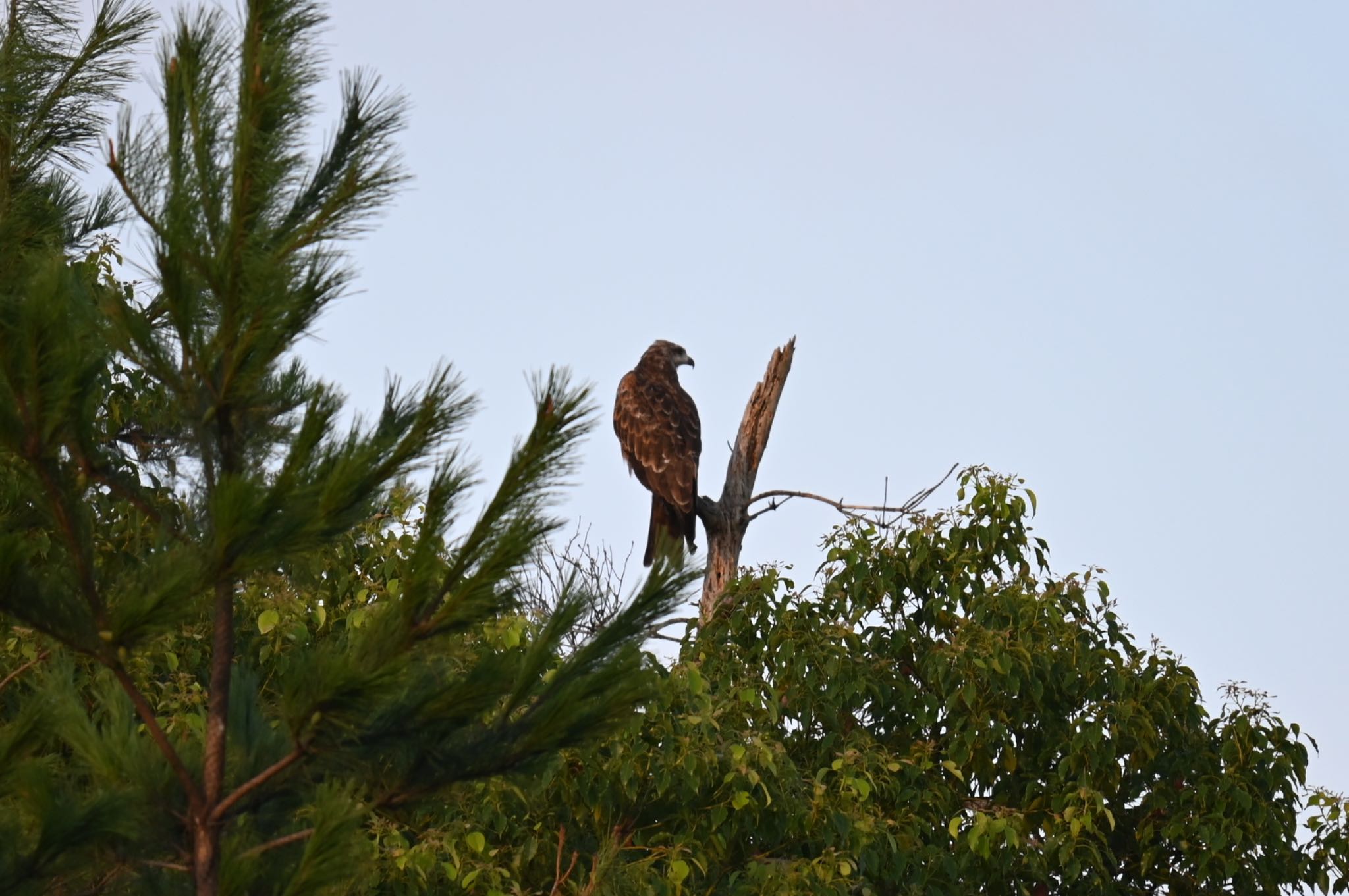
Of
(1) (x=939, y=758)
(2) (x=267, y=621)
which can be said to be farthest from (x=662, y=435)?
(2) (x=267, y=621)

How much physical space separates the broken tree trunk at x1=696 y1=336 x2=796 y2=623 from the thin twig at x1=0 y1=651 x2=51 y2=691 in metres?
4.85

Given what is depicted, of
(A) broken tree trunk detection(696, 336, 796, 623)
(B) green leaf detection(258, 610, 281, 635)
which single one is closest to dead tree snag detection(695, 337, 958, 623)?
(A) broken tree trunk detection(696, 336, 796, 623)

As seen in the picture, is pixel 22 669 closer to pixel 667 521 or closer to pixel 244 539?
pixel 244 539

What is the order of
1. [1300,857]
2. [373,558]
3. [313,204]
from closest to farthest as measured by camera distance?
[313,204] → [373,558] → [1300,857]

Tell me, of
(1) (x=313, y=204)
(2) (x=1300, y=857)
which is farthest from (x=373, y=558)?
(2) (x=1300, y=857)

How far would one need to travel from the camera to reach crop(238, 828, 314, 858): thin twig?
403cm

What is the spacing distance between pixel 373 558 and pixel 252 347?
3742 millimetres

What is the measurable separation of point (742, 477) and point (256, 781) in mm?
6707

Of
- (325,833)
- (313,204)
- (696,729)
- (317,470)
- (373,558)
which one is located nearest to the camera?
(325,833)

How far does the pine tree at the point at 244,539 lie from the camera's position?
396 centimetres

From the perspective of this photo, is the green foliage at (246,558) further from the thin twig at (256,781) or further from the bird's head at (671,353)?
the bird's head at (671,353)

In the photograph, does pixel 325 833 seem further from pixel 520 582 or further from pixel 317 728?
pixel 520 582

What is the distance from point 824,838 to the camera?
7168mm

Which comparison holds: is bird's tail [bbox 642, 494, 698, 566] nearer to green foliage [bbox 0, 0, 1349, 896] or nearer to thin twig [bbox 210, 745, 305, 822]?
green foliage [bbox 0, 0, 1349, 896]
